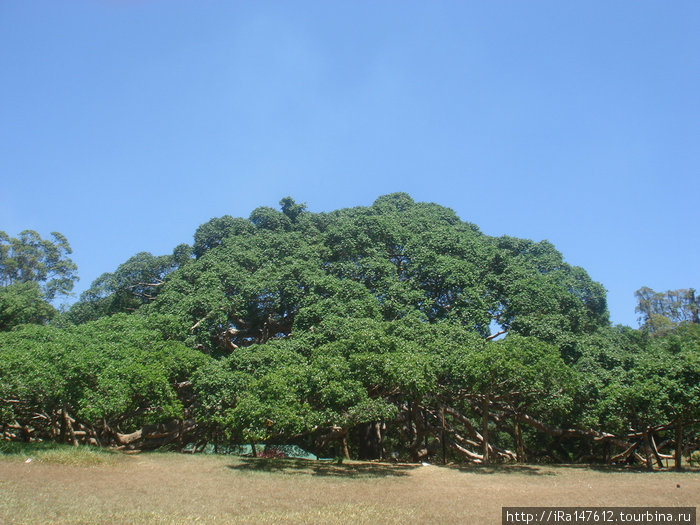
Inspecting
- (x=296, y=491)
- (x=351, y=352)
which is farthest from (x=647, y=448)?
(x=296, y=491)

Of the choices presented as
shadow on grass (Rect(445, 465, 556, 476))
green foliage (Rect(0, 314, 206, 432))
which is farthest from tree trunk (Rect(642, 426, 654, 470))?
green foliage (Rect(0, 314, 206, 432))

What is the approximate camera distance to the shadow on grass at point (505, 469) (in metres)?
16.5

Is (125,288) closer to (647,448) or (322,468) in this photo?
(322,468)

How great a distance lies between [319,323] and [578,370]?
433 inches

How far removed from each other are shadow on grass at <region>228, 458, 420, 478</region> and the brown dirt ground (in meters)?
0.04

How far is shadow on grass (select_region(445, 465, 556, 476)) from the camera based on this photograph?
650 inches

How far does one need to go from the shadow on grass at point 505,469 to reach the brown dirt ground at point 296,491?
7 cm

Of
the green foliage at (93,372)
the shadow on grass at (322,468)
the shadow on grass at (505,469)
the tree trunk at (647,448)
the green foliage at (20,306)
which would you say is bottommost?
the shadow on grass at (322,468)

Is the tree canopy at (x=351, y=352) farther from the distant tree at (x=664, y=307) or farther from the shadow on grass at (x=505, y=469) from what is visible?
the distant tree at (x=664, y=307)

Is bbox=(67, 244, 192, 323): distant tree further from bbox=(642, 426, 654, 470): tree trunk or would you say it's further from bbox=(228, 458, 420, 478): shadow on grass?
bbox=(642, 426, 654, 470): tree trunk

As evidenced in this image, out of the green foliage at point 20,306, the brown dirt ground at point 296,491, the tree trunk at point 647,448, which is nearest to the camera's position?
the brown dirt ground at point 296,491

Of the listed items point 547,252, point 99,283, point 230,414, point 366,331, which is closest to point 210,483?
point 230,414

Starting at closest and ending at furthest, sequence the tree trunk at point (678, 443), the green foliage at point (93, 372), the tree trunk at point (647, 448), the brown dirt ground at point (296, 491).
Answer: the brown dirt ground at point (296, 491), the green foliage at point (93, 372), the tree trunk at point (678, 443), the tree trunk at point (647, 448)

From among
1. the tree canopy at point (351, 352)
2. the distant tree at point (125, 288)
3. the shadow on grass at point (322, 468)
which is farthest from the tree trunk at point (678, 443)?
the distant tree at point (125, 288)
